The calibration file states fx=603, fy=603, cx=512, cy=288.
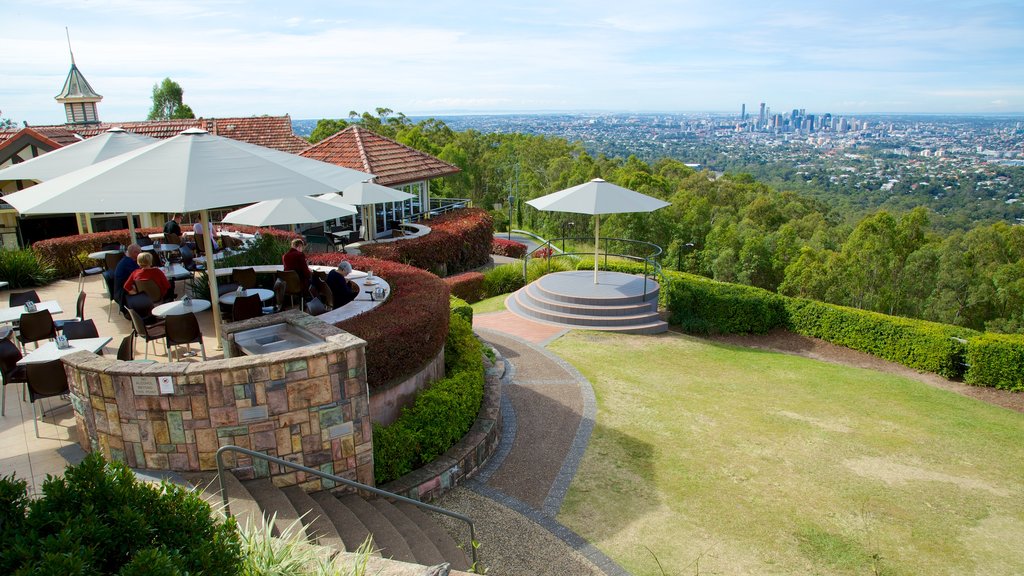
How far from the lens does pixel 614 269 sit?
19.4 meters

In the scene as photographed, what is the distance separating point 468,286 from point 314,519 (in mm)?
13388

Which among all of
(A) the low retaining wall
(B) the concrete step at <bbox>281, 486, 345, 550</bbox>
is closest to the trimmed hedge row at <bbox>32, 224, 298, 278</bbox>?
(A) the low retaining wall

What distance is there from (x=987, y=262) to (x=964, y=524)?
37476 mm

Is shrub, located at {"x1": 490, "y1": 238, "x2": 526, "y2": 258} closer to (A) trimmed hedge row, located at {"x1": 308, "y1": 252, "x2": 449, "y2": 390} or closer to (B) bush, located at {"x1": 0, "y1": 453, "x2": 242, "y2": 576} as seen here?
(A) trimmed hedge row, located at {"x1": 308, "y1": 252, "x2": 449, "y2": 390}

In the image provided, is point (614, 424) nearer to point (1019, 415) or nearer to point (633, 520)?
point (633, 520)

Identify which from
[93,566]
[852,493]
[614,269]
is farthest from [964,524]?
[614,269]

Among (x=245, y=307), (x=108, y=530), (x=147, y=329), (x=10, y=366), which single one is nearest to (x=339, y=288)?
(x=245, y=307)

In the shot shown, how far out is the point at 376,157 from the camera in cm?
2434

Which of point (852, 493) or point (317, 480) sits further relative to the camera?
point (852, 493)

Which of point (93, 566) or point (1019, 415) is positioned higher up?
point (93, 566)

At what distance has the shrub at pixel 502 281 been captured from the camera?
19.9m

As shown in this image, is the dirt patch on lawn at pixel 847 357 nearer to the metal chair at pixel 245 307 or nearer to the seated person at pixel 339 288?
the seated person at pixel 339 288

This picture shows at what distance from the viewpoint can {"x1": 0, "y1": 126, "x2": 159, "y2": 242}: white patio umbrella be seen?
9.73 meters

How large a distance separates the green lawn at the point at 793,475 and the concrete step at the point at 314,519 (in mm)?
2914
